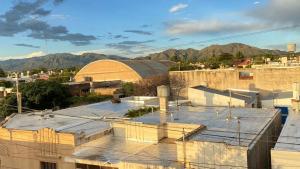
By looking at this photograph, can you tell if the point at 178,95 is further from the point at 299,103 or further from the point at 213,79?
the point at 299,103

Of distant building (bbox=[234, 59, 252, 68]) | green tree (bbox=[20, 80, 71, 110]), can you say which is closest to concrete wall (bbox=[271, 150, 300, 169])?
green tree (bbox=[20, 80, 71, 110])

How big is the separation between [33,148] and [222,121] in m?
9.34

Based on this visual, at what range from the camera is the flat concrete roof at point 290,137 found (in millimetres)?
11768

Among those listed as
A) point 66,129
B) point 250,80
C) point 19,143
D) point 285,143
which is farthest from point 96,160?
point 250,80

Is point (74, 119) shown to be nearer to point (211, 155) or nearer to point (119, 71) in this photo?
point (211, 155)

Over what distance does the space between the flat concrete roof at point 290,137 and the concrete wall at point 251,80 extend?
20.1m

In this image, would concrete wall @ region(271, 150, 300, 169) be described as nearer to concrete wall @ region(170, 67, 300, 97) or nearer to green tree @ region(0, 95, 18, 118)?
concrete wall @ region(170, 67, 300, 97)

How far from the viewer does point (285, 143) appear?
482 inches

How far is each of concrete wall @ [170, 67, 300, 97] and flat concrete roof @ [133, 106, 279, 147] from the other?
679 inches

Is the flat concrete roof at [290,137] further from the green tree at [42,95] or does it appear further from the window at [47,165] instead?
the green tree at [42,95]

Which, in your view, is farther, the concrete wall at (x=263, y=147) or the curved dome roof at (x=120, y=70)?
the curved dome roof at (x=120, y=70)

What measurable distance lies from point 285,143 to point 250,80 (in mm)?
26449

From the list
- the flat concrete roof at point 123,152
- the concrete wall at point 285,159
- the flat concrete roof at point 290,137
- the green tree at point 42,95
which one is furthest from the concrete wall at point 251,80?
the concrete wall at point 285,159

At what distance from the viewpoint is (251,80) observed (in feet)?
124
